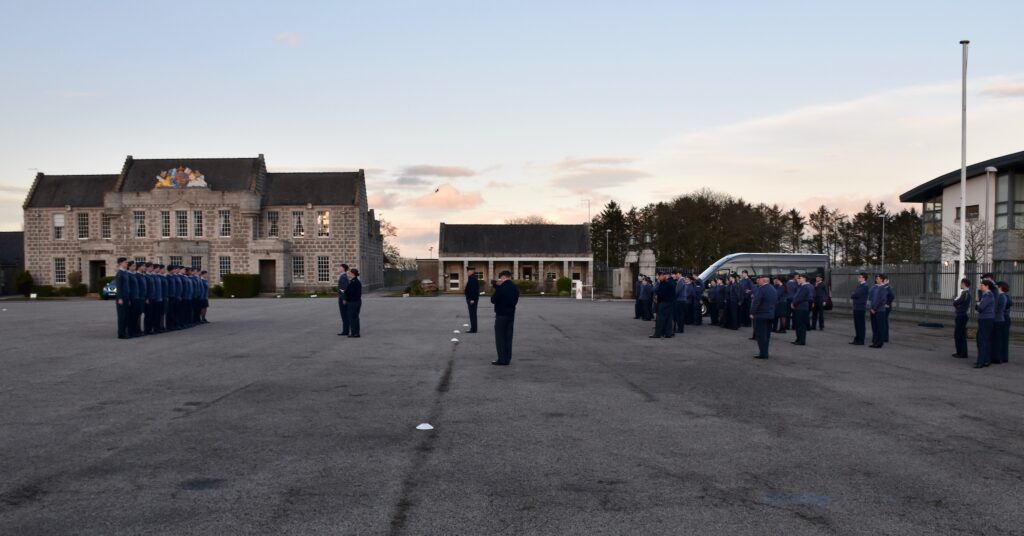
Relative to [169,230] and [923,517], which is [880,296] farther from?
[169,230]

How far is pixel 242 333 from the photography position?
67.1ft

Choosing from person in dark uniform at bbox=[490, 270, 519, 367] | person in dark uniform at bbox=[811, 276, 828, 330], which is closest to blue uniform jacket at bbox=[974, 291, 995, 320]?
person in dark uniform at bbox=[490, 270, 519, 367]

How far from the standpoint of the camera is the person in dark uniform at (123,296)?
59.9 ft

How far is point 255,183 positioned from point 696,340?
4885cm

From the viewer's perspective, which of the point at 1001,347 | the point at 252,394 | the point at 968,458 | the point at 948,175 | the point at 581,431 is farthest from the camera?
the point at 948,175

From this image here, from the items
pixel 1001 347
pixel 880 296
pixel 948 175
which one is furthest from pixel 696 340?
pixel 948 175

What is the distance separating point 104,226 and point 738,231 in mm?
56803

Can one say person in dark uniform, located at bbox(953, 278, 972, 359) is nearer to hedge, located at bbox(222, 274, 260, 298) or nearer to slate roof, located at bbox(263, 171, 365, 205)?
hedge, located at bbox(222, 274, 260, 298)

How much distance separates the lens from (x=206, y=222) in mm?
59938

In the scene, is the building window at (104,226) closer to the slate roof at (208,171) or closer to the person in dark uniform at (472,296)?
the slate roof at (208,171)

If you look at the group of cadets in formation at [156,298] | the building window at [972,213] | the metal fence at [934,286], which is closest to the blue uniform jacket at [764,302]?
the metal fence at [934,286]

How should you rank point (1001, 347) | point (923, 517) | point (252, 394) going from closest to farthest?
point (923, 517)
point (252, 394)
point (1001, 347)

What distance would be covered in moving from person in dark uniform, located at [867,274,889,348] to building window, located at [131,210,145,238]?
5687cm

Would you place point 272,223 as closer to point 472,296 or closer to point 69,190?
point 69,190
